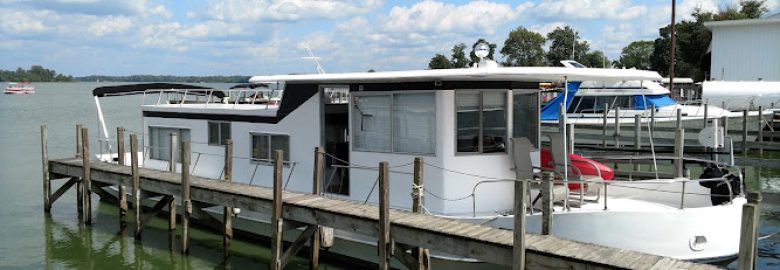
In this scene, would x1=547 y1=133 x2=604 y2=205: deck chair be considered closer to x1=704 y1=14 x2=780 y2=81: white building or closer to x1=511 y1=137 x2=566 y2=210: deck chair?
x1=511 y1=137 x2=566 y2=210: deck chair

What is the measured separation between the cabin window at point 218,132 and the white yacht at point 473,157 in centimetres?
182

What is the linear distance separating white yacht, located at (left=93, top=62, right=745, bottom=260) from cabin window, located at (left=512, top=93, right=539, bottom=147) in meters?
0.02

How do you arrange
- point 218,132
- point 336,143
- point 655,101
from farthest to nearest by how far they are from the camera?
point 655,101, point 218,132, point 336,143

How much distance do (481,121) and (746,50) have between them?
35046 millimetres

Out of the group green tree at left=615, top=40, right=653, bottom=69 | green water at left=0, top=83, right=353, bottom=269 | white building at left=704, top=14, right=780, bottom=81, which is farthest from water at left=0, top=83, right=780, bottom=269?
green tree at left=615, top=40, right=653, bottom=69

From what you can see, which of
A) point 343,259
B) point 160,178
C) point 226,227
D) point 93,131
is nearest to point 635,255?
point 343,259

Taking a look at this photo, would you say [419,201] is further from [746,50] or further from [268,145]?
[746,50]

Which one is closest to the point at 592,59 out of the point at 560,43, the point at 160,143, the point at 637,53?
the point at 560,43

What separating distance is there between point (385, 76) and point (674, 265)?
5281 millimetres

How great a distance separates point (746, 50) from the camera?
4097 centimetres

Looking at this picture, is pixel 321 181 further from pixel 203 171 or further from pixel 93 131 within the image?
pixel 93 131

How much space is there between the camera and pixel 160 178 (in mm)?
14164

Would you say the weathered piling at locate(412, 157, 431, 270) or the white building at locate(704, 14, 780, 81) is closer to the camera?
the weathered piling at locate(412, 157, 431, 270)

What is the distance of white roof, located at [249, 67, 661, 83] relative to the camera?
10406mm
